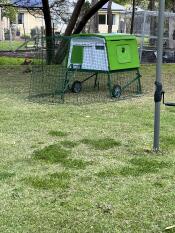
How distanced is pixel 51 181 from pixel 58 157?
2.46ft

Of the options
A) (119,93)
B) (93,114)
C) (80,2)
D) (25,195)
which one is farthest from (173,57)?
(25,195)

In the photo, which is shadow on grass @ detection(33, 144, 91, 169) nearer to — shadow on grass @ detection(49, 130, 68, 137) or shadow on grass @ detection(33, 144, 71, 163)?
shadow on grass @ detection(33, 144, 71, 163)

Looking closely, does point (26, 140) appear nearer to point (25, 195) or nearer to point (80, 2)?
point (25, 195)

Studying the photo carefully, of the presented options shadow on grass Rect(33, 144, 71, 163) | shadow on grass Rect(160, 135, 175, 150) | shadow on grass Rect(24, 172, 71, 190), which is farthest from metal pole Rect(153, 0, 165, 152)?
shadow on grass Rect(24, 172, 71, 190)

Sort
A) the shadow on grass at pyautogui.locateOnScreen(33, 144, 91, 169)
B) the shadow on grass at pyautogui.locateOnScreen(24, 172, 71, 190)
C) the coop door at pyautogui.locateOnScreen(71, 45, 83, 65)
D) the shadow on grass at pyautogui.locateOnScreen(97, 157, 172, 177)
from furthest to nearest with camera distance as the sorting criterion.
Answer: the coop door at pyautogui.locateOnScreen(71, 45, 83, 65) → the shadow on grass at pyautogui.locateOnScreen(33, 144, 91, 169) → the shadow on grass at pyautogui.locateOnScreen(97, 157, 172, 177) → the shadow on grass at pyautogui.locateOnScreen(24, 172, 71, 190)

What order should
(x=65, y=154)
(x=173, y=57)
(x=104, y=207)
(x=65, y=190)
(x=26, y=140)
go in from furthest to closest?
(x=173, y=57), (x=26, y=140), (x=65, y=154), (x=65, y=190), (x=104, y=207)

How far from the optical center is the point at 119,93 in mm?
9195

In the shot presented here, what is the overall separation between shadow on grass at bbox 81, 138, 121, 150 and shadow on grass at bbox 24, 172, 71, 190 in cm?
102

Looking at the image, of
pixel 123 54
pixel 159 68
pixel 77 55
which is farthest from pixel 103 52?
pixel 159 68

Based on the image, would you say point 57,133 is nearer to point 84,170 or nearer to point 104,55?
point 84,170

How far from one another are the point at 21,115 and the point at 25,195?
3356mm

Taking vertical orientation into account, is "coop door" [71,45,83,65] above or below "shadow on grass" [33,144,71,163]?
above

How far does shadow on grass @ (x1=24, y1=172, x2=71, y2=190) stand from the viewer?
4262 mm

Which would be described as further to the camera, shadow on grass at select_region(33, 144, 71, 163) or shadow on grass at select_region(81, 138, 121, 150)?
shadow on grass at select_region(81, 138, 121, 150)
